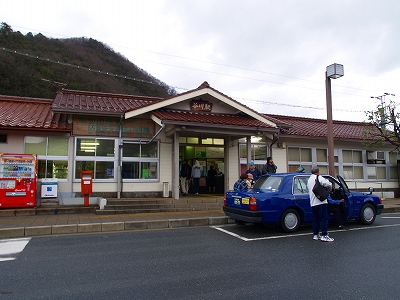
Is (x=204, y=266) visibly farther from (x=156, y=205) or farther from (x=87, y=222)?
(x=156, y=205)

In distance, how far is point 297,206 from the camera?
7.96 metres

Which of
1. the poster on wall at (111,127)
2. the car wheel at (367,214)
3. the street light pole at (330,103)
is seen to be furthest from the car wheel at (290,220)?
the poster on wall at (111,127)

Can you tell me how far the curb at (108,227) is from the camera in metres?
7.81

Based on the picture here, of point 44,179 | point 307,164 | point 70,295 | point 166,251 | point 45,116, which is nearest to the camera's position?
point 70,295

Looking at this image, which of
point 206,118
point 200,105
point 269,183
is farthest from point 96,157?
point 269,183

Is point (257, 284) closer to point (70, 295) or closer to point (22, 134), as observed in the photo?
point (70, 295)

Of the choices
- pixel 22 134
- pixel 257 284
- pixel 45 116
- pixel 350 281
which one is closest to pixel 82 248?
pixel 257 284

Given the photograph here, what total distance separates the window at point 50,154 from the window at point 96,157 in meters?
0.48

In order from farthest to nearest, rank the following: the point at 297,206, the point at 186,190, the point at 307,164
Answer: the point at 307,164 → the point at 186,190 → the point at 297,206

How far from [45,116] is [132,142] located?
3.76 m

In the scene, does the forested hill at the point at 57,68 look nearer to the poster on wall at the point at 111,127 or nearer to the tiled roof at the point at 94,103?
the tiled roof at the point at 94,103

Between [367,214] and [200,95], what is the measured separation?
25.3 feet

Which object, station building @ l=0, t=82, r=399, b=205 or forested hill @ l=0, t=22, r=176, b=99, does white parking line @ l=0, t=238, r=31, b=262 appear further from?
forested hill @ l=0, t=22, r=176, b=99

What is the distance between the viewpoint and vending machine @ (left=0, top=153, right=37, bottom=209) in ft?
33.5
